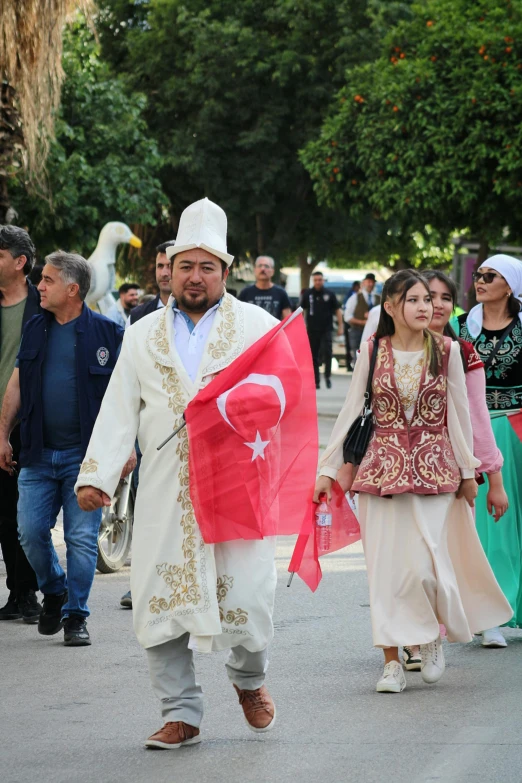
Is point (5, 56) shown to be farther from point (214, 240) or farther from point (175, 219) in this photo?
point (175, 219)

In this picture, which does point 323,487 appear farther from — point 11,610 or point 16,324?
point 11,610

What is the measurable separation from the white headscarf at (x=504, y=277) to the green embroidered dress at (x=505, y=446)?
35mm

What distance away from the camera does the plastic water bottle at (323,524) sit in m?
6.54

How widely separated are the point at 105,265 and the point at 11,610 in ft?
35.6

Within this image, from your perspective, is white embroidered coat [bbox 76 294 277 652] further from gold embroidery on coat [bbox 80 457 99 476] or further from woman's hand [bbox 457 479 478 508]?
woman's hand [bbox 457 479 478 508]

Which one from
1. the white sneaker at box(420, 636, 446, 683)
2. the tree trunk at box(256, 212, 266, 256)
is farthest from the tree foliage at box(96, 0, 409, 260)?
the white sneaker at box(420, 636, 446, 683)

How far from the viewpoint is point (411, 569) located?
6445 millimetres

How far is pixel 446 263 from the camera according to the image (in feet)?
207

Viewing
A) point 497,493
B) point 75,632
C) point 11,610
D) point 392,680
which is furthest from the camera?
point 11,610

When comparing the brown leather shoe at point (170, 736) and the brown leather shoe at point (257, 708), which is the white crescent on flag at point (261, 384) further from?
the brown leather shoe at point (170, 736)

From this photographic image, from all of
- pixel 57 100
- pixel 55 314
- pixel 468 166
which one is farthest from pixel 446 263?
pixel 55 314

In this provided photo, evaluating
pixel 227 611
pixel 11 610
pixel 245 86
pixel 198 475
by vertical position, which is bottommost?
pixel 11 610

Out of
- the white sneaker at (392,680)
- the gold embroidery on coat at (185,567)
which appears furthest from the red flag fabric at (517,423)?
the gold embroidery on coat at (185,567)

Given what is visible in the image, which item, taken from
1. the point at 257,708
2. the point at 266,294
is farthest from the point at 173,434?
the point at 266,294
